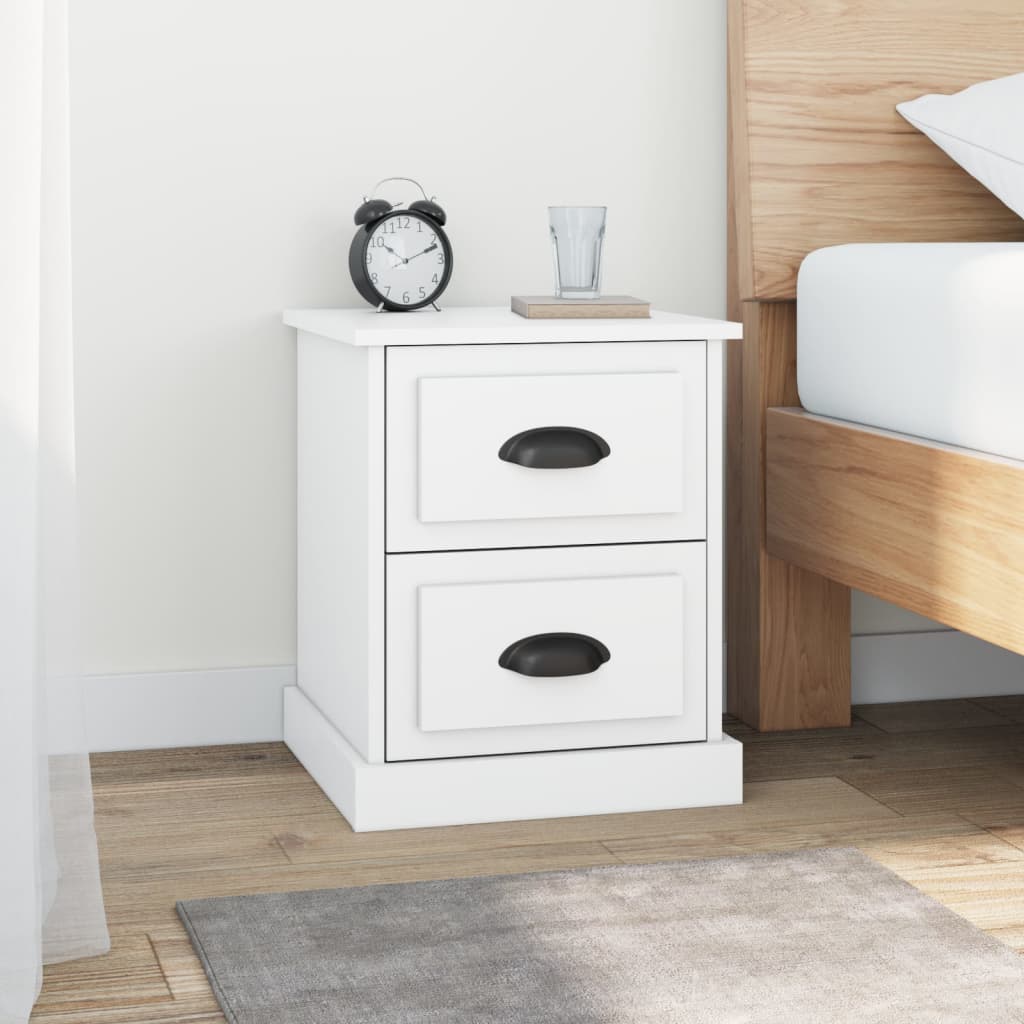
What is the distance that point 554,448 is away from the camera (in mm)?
1609

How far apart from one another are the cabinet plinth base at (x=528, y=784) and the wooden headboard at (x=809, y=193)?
0.33 m

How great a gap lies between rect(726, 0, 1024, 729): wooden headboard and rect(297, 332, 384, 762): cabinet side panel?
1.83 feet

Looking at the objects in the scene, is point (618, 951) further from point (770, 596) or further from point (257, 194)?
point (257, 194)

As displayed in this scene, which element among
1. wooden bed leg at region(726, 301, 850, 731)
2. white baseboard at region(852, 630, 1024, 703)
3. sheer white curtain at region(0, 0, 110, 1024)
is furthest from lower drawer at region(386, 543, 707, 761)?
white baseboard at region(852, 630, 1024, 703)

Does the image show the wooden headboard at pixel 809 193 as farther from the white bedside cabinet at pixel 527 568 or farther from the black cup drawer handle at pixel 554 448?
the black cup drawer handle at pixel 554 448

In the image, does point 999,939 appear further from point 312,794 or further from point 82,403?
point 82,403

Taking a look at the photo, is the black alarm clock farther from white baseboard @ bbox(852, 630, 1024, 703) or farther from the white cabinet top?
white baseboard @ bbox(852, 630, 1024, 703)

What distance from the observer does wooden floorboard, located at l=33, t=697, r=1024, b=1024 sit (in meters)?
1.30

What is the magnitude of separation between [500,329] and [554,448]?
0.13 metres

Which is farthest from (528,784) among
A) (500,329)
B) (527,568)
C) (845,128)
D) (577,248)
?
(845,128)

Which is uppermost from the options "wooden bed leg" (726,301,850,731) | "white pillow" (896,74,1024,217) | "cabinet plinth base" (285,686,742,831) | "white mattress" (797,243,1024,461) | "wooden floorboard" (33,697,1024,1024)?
"white pillow" (896,74,1024,217)

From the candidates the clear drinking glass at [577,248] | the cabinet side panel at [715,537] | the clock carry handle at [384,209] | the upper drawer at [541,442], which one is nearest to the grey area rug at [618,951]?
the cabinet side panel at [715,537]

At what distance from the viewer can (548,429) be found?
162cm

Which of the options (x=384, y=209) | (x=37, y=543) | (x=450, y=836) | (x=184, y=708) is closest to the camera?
(x=37, y=543)
